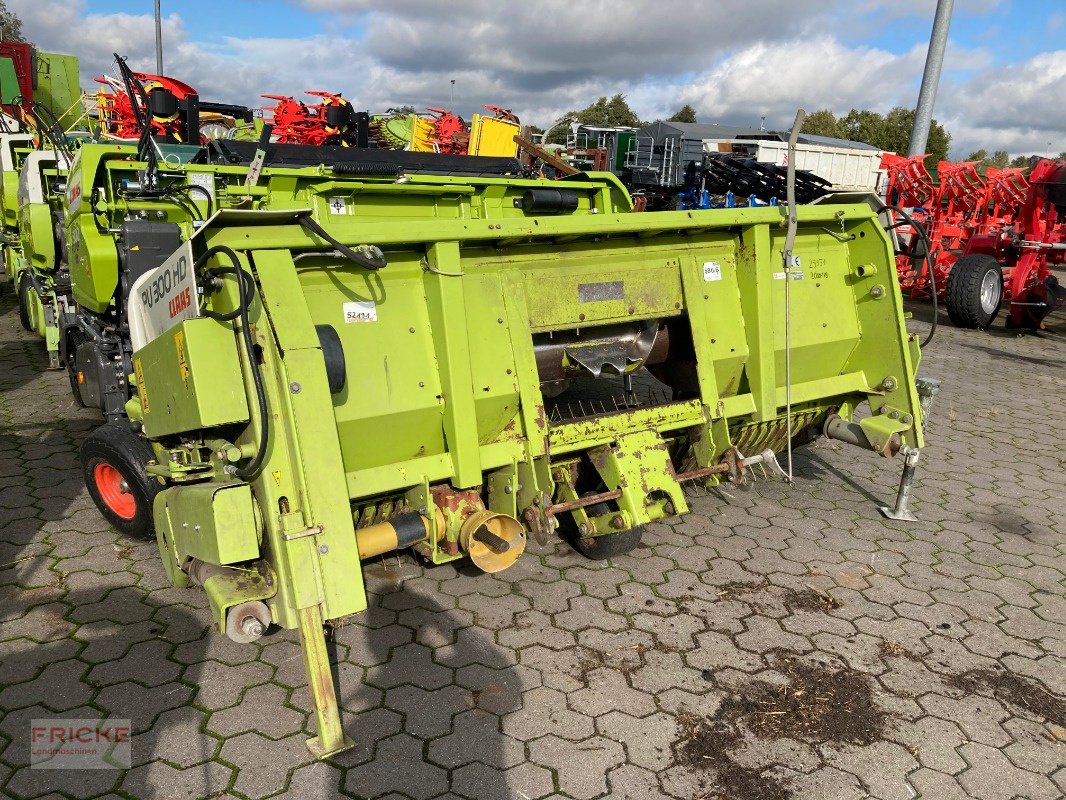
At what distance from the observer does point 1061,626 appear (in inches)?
121

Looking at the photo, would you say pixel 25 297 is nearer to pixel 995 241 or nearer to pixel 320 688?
pixel 320 688

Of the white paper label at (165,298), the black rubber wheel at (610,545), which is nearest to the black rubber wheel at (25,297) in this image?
the white paper label at (165,298)

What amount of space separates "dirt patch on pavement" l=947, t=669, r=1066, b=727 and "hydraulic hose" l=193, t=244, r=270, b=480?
2473 millimetres

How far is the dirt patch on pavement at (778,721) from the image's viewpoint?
2.25 m

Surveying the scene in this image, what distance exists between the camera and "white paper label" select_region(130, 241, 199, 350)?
2275 mm

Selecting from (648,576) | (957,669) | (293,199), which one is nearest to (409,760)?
(648,576)

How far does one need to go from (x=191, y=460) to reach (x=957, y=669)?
110 inches

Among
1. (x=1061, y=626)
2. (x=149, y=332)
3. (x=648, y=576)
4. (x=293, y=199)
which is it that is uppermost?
(x=293, y=199)

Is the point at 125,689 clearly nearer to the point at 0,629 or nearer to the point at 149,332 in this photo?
the point at 0,629

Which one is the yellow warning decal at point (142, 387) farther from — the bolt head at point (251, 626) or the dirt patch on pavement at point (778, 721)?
the dirt patch on pavement at point (778, 721)

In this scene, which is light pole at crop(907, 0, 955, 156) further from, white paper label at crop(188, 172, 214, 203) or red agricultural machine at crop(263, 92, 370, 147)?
white paper label at crop(188, 172, 214, 203)

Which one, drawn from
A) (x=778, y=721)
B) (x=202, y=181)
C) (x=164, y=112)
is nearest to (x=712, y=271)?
(x=778, y=721)

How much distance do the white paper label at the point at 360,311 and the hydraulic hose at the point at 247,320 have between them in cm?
38

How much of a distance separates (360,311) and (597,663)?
150 cm
